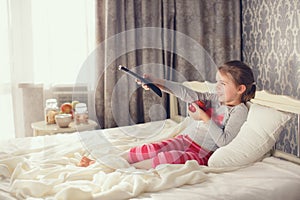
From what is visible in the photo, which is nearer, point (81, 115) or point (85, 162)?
point (85, 162)

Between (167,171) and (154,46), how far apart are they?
1.66 m

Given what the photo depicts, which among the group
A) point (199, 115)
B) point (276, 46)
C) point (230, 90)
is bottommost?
point (199, 115)

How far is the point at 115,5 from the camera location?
327cm

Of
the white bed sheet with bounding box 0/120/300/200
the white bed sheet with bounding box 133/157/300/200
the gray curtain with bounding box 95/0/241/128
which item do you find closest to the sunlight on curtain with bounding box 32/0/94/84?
the gray curtain with bounding box 95/0/241/128

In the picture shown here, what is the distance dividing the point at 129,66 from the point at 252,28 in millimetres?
1049

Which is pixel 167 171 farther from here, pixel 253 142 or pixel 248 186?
pixel 253 142

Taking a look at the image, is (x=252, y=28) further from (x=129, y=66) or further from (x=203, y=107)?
(x=203, y=107)

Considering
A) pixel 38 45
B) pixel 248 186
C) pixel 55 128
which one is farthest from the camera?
pixel 38 45

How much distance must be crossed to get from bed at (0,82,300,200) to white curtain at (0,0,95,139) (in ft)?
2.82

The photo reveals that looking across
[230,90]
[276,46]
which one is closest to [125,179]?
[230,90]

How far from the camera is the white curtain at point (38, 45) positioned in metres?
3.18

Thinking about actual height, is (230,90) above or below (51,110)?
above

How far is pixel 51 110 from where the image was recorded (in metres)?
3.15

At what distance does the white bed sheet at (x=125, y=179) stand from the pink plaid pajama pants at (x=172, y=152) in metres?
0.09
